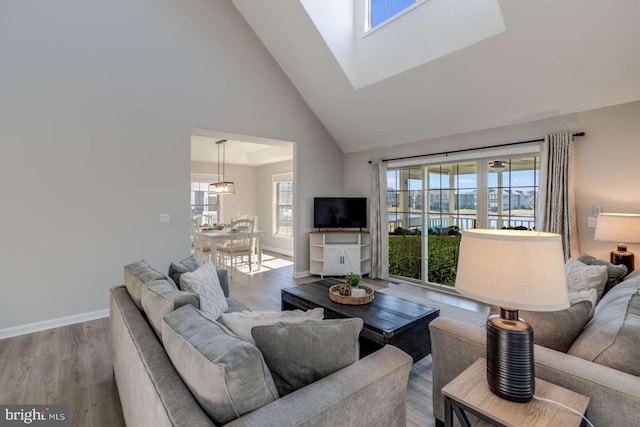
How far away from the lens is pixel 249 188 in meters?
8.73

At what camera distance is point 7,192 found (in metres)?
3.09

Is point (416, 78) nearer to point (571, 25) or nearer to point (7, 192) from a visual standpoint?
point (571, 25)

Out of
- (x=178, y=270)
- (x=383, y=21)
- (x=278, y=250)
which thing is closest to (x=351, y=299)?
(x=178, y=270)

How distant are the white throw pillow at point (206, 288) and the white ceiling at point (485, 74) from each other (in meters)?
3.34

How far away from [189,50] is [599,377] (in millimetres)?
4992

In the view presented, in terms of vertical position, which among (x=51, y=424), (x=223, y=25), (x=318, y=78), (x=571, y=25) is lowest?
(x=51, y=424)

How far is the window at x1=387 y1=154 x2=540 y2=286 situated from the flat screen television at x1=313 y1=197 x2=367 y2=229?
1.70ft

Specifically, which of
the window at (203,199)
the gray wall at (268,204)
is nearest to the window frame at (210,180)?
the window at (203,199)

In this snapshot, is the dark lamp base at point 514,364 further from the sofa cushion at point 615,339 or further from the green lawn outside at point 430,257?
the green lawn outside at point 430,257

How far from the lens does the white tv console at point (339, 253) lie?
17.6ft

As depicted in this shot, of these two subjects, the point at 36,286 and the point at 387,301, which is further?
the point at 36,286

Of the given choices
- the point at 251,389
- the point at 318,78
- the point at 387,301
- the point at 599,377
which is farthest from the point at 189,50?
the point at 599,377

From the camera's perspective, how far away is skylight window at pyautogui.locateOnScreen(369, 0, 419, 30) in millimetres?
3774

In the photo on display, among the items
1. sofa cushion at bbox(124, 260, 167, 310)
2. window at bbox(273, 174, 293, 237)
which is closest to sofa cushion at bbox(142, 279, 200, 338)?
sofa cushion at bbox(124, 260, 167, 310)
